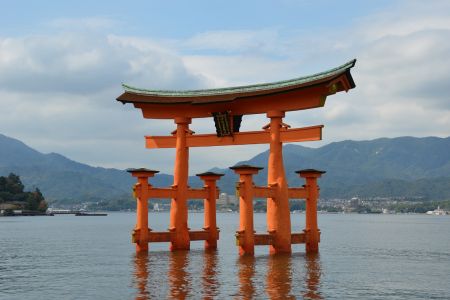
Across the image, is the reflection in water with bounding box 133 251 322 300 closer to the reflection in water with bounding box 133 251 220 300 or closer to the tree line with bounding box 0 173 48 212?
the reflection in water with bounding box 133 251 220 300

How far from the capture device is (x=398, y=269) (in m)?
32.4

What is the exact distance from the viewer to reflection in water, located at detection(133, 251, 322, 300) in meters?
22.4

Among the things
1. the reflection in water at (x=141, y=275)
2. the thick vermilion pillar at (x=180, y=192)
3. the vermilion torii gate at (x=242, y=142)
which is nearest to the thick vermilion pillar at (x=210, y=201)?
the vermilion torii gate at (x=242, y=142)

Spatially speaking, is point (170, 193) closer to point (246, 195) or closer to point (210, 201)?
point (210, 201)

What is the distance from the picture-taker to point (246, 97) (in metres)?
34.4

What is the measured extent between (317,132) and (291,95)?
270 centimetres

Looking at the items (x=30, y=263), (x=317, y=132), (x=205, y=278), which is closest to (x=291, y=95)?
(x=317, y=132)

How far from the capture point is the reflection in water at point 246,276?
74.1 ft

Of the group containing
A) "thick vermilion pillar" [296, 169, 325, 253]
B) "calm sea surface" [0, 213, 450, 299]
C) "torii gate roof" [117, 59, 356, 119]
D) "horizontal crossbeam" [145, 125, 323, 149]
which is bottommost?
"calm sea surface" [0, 213, 450, 299]

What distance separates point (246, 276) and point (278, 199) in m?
7.59

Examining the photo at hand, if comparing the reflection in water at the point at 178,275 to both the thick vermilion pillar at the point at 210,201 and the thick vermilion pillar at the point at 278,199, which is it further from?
the thick vermilion pillar at the point at 278,199

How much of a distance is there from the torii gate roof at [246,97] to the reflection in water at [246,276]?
832 cm

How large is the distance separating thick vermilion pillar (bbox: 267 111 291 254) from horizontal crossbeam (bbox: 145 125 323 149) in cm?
46

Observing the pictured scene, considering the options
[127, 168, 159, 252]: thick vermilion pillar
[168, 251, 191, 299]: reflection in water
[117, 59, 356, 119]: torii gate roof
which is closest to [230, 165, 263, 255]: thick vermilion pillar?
[168, 251, 191, 299]: reflection in water
